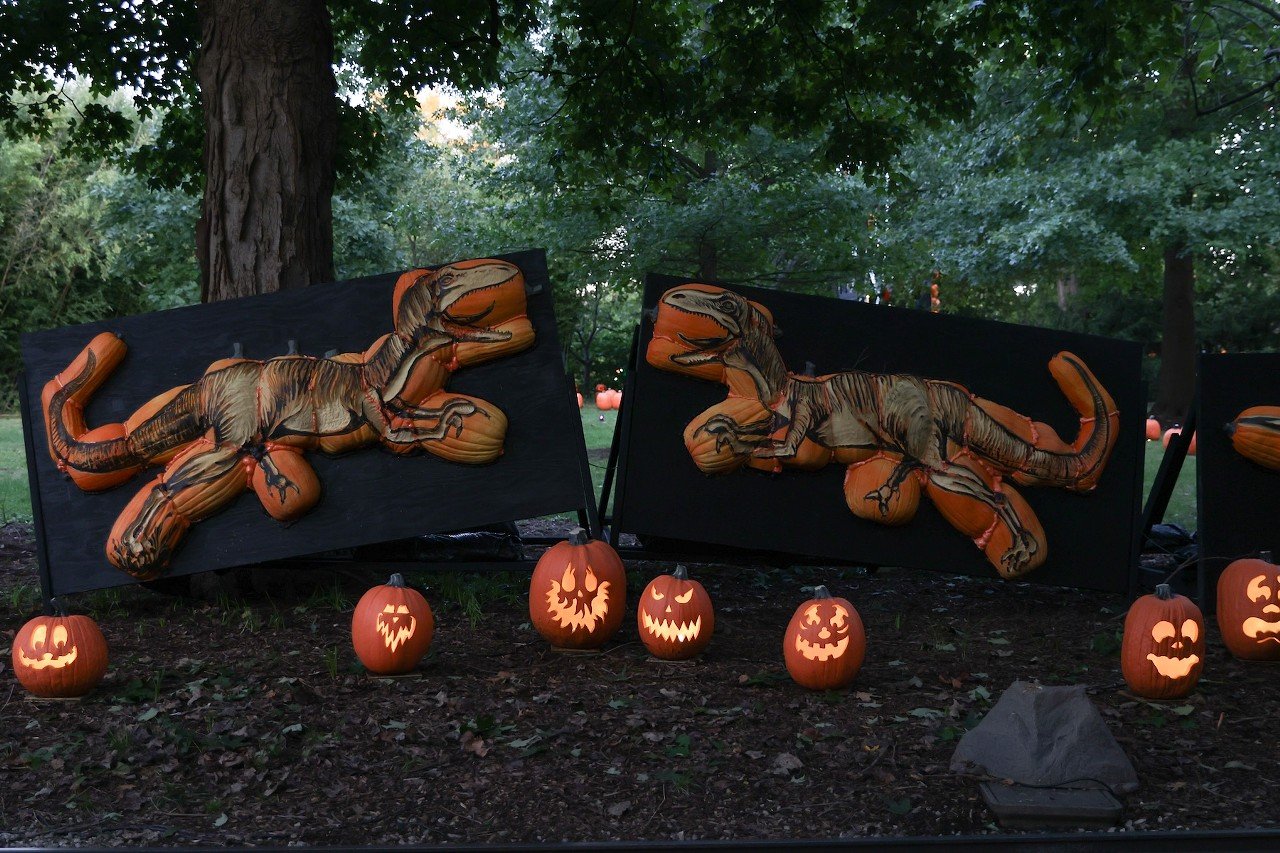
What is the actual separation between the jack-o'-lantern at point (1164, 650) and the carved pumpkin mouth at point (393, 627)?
3.16 meters

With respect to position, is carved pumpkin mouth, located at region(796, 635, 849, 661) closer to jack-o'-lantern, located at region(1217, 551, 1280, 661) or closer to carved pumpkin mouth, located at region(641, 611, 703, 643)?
carved pumpkin mouth, located at region(641, 611, 703, 643)

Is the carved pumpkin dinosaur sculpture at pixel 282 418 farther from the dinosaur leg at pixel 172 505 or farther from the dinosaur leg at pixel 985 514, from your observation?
the dinosaur leg at pixel 985 514

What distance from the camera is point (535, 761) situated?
3.96 m

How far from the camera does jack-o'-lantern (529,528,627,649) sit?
5.15 metres

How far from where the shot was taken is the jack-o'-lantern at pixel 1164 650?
460cm

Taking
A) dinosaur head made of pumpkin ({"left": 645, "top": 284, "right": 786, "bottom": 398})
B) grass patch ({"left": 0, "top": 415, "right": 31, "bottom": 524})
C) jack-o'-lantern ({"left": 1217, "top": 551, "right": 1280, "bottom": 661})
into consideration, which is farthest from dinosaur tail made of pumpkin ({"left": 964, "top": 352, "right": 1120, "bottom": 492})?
grass patch ({"left": 0, "top": 415, "right": 31, "bottom": 524})

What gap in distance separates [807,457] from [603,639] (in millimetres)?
1572

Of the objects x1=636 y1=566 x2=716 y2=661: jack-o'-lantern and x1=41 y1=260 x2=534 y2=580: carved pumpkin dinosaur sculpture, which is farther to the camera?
x1=41 y1=260 x2=534 y2=580: carved pumpkin dinosaur sculpture

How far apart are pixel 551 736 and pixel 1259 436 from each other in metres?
4.39

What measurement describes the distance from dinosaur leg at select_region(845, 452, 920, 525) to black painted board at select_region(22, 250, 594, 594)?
148cm

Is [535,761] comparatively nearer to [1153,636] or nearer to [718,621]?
[718,621]

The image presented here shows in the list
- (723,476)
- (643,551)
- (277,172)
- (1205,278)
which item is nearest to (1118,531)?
(723,476)

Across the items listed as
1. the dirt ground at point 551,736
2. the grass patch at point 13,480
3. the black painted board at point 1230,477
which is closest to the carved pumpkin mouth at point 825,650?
the dirt ground at point 551,736

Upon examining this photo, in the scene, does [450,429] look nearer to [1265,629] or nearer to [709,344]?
[709,344]
